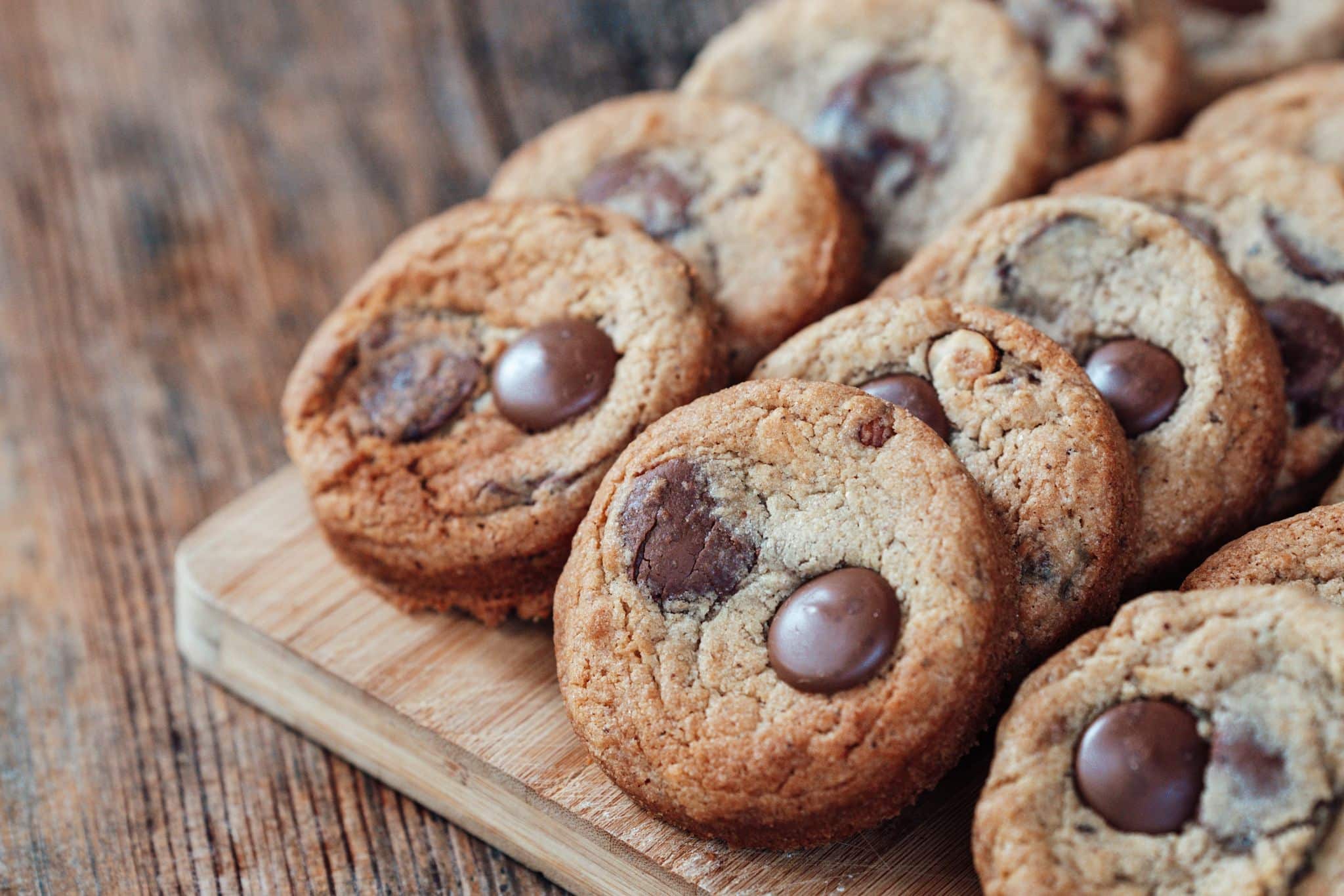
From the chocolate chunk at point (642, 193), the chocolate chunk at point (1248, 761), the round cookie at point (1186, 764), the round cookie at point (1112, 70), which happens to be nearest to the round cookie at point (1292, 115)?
the round cookie at point (1112, 70)

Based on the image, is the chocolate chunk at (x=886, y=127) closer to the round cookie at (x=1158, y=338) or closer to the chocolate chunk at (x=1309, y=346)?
the round cookie at (x=1158, y=338)

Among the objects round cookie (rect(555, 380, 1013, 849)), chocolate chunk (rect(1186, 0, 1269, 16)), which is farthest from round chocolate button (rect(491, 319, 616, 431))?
chocolate chunk (rect(1186, 0, 1269, 16))

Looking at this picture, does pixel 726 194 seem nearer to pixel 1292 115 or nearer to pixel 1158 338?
pixel 1158 338

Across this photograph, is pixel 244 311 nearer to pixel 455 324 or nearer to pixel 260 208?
pixel 260 208

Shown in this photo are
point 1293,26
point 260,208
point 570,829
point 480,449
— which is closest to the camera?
point 570,829

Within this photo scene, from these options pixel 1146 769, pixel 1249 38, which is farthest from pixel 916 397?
pixel 1249 38

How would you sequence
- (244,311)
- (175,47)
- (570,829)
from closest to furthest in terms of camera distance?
1. (570,829)
2. (244,311)
3. (175,47)

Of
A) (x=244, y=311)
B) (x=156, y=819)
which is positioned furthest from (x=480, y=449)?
(x=244, y=311)
